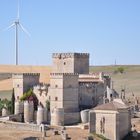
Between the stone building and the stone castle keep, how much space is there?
5.63 metres

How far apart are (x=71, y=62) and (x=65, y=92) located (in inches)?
336

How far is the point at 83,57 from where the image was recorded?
61.2 m

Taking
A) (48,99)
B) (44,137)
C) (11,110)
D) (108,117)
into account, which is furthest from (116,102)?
(11,110)

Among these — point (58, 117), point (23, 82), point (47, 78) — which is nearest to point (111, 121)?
point (58, 117)

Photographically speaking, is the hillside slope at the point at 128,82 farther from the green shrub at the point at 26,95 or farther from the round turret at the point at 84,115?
the round turret at the point at 84,115

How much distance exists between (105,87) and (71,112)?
5.99 m

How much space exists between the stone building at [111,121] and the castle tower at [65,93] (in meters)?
6.36

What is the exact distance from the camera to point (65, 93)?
2062 inches

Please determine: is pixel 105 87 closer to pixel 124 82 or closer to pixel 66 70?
pixel 66 70

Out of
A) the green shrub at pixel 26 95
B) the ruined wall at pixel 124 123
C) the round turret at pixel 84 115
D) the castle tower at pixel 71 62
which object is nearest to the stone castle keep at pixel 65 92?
the castle tower at pixel 71 62

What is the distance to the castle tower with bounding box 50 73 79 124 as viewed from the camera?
172 ft

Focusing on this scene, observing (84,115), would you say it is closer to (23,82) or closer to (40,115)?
(40,115)

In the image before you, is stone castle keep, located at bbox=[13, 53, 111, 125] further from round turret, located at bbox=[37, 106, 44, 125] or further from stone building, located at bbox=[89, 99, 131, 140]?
stone building, located at bbox=[89, 99, 131, 140]

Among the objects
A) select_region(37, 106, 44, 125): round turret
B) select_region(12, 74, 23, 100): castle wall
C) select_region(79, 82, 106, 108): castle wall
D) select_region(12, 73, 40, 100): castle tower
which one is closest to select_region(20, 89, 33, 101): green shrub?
select_region(12, 73, 40, 100): castle tower
